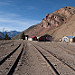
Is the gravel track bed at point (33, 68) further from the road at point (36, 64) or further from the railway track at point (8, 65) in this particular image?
the railway track at point (8, 65)

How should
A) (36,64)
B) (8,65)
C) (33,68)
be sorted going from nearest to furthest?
(33,68), (8,65), (36,64)

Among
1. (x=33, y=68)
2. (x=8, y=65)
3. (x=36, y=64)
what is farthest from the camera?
(x=36, y=64)

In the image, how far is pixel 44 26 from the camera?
469ft

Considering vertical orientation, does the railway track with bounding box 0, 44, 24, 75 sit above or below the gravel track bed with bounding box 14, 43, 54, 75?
above

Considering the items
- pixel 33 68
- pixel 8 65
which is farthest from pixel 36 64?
pixel 8 65

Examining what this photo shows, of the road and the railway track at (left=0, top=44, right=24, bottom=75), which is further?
the road

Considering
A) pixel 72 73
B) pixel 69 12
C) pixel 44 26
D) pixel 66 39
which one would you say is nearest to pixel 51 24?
pixel 44 26

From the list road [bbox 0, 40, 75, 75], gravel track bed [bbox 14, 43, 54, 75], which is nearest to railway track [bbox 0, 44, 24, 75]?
road [bbox 0, 40, 75, 75]

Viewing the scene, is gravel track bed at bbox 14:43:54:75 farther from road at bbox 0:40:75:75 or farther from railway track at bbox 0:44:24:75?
railway track at bbox 0:44:24:75

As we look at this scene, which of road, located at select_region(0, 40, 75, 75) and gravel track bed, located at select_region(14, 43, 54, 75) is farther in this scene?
road, located at select_region(0, 40, 75, 75)

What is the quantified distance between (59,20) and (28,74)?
129577 millimetres

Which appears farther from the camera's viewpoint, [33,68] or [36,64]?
[36,64]

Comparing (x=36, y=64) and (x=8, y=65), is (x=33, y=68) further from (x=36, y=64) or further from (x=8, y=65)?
(x=8, y=65)

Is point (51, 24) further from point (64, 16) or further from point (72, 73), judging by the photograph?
point (72, 73)
